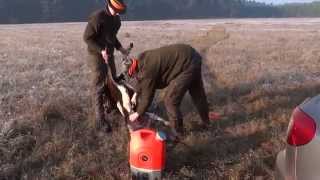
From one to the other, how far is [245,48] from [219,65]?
246 inches

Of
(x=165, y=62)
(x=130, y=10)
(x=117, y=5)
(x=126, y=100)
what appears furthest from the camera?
(x=130, y=10)

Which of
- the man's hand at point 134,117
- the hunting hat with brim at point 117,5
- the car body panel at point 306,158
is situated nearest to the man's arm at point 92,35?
the hunting hat with brim at point 117,5

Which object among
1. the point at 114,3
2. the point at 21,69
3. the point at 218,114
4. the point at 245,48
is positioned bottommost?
the point at 245,48

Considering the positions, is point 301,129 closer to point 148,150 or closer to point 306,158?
point 306,158

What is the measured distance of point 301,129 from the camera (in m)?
4.07

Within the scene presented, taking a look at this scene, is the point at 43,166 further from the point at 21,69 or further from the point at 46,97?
the point at 21,69

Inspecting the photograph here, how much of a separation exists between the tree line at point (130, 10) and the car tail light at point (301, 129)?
2272 inches

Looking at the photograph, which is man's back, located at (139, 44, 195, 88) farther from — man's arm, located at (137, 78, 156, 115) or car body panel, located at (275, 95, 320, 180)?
car body panel, located at (275, 95, 320, 180)

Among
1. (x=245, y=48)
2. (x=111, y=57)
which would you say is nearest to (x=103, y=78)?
(x=111, y=57)

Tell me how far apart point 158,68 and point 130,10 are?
260ft

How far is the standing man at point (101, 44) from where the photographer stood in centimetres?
774

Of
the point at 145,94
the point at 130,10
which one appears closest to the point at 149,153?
the point at 145,94

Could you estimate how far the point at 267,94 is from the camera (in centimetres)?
1062

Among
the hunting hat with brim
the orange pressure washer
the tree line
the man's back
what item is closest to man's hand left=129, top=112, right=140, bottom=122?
the man's back
